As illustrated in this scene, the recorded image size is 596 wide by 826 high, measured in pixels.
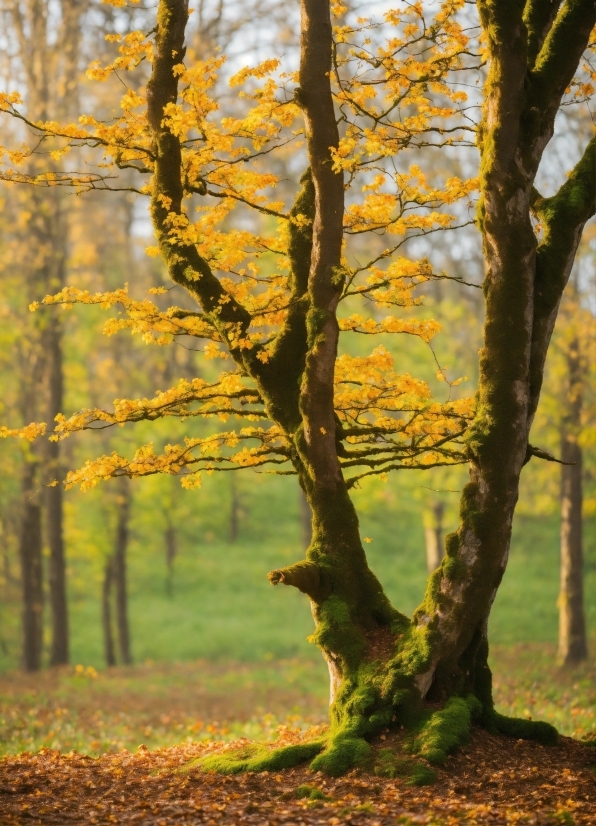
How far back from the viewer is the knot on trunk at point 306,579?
6922 mm

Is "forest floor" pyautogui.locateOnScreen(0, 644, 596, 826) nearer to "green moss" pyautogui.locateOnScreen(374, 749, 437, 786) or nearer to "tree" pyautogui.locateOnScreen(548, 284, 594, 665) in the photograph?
"green moss" pyautogui.locateOnScreen(374, 749, 437, 786)

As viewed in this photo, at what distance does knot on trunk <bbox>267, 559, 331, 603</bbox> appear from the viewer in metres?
6.92

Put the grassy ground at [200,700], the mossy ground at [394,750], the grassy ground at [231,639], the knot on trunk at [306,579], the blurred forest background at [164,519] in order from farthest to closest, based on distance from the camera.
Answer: the blurred forest background at [164,519] < the grassy ground at [231,639] < the grassy ground at [200,700] < the knot on trunk at [306,579] < the mossy ground at [394,750]

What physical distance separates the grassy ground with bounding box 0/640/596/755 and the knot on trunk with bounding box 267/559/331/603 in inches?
179

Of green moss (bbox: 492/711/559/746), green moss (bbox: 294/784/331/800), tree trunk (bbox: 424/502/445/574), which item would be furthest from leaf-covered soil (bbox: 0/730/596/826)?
tree trunk (bbox: 424/502/445/574)

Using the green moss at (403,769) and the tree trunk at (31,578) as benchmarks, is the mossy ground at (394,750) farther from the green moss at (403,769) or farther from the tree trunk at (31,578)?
the tree trunk at (31,578)

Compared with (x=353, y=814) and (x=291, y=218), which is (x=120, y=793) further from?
(x=291, y=218)

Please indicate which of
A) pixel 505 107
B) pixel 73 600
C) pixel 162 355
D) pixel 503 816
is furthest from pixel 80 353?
pixel 503 816

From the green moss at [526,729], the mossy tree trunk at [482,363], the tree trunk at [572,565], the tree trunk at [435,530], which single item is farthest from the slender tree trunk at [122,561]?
the green moss at [526,729]

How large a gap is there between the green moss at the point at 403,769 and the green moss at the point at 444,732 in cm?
14

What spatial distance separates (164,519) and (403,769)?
21503 mm

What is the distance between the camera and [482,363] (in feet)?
25.0

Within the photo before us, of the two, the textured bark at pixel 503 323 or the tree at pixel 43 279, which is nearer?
the textured bark at pixel 503 323

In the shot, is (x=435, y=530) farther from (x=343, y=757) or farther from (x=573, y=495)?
(x=343, y=757)
